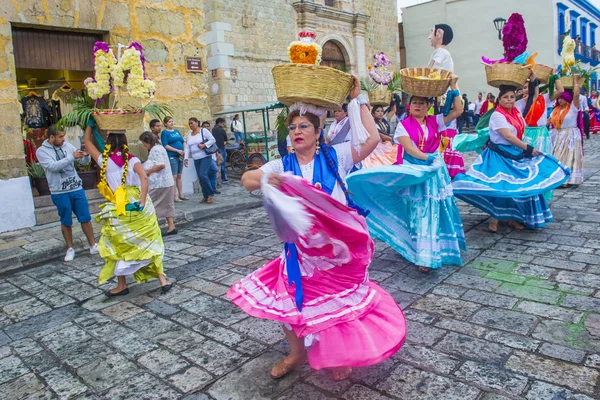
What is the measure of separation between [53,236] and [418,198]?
5.31 metres

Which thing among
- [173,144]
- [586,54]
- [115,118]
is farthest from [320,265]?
[586,54]

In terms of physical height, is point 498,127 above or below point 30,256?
above

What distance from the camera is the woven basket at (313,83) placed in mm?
2707

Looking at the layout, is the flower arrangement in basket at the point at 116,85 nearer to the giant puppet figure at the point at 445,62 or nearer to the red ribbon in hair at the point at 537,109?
the giant puppet figure at the point at 445,62

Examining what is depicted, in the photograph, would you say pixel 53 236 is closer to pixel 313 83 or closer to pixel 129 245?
pixel 129 245

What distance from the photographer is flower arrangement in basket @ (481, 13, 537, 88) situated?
5.60m

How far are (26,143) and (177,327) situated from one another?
7.49 metres

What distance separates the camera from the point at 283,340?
3461 millimetres

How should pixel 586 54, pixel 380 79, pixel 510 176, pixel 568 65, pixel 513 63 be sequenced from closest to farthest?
pixel 513 63, pixel 510 176, pixel 380 79, pixel 568 65, pixel 586 54

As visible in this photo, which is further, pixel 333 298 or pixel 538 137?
pixel 538 137

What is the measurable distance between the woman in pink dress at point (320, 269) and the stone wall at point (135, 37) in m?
6.43

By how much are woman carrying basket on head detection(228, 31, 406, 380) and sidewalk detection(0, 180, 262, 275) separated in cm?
438

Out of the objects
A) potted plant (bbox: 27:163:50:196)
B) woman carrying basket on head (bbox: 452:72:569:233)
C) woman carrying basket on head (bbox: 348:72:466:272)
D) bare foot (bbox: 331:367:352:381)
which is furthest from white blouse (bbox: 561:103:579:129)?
potted plant (bbox: 27:163:50:196)

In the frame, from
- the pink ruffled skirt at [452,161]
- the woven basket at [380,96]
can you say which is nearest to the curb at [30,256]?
the pink ruffled skirt at [452,161]
